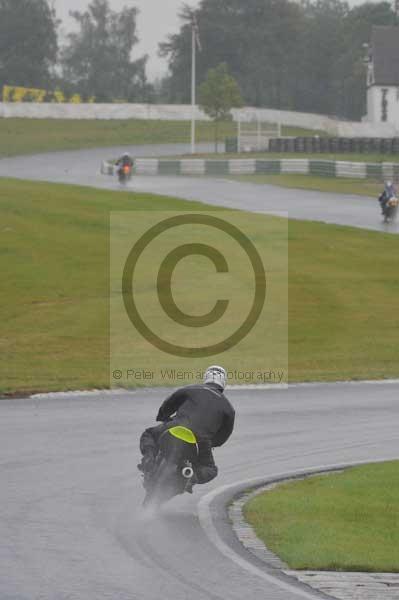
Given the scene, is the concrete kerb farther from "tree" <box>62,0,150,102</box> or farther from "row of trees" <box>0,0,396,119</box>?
"tree" <box>62,0,150,102</box>

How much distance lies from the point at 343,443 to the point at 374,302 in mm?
14755

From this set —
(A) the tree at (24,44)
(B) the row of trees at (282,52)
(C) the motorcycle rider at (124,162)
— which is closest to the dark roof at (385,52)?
(B) the row of trees at (282,52)

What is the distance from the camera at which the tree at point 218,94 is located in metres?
87.3

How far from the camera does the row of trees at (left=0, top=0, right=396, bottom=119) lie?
14075 cm

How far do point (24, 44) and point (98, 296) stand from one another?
11633cm

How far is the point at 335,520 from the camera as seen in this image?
11945mm

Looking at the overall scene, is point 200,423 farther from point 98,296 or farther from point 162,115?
point 162,115

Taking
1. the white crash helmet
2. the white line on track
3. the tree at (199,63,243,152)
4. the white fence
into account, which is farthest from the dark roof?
the white crash helmet

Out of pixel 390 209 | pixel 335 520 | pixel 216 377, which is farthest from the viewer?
pixel 390 209

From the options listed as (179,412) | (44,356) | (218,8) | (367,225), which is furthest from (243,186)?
(218,8)

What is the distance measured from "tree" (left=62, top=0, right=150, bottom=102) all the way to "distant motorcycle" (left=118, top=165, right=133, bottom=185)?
9872 cm

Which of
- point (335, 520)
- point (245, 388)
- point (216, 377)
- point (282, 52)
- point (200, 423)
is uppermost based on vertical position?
point (282, 52)

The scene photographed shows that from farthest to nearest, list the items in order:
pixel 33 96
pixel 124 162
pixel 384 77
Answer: pixel 33 96, pixel 384 77, pixel 124 162

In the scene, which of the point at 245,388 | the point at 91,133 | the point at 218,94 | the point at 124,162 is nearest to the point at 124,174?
the point at 124,162
